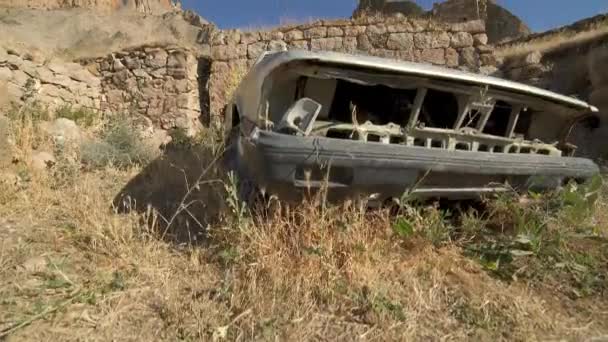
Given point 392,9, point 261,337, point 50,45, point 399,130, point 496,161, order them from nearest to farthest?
point 261,337
point 496,161
point 399,130
point 50,45
point 392,9

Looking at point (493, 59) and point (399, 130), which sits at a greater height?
point (493, 59)

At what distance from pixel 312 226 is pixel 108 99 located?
6.88m

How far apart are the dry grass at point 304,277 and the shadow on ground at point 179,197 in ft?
0.40

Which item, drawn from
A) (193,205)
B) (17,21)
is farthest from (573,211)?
(17,21)

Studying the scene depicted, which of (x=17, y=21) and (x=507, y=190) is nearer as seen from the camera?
(x=507, y=190)

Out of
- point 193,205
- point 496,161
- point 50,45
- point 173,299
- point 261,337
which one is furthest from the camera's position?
point 50,45

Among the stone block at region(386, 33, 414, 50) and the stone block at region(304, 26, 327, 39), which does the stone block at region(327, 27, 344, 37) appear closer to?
the stone block at region(304, 26, 327, 39)

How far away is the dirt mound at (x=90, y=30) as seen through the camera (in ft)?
24.2

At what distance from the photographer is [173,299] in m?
1.82

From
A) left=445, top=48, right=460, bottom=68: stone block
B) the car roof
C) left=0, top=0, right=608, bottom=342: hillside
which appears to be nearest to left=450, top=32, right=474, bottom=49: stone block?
left=445, top=48, right=460, bottom=68: stone block

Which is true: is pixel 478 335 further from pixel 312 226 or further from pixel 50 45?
pixel 50 45

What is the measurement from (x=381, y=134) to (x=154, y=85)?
614cm

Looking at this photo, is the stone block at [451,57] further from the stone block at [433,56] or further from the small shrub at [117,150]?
the small shrub at [117,150]

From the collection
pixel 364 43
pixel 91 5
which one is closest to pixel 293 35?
pixel 364 43
